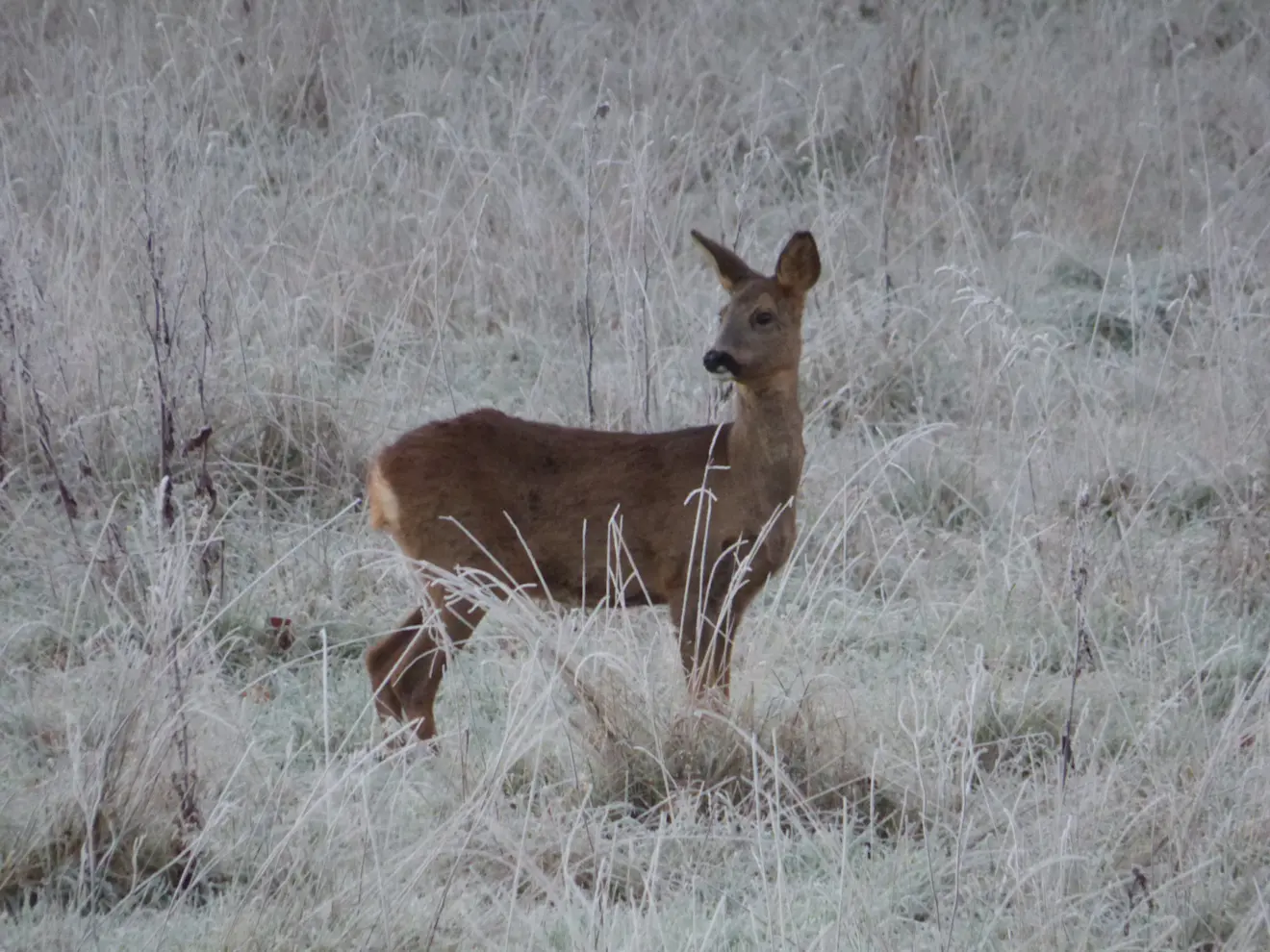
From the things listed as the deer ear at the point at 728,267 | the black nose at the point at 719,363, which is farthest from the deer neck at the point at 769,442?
the deer ear at the point at 728,267

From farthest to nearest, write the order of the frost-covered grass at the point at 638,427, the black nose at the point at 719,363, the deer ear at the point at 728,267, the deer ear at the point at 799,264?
the deer ear at the point at 728,267 → the deer ear at the point at 799,264 → the black nose at the point at 719,363 → the frost-covered grass at the point at 638,427

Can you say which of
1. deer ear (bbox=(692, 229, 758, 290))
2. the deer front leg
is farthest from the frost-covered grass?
deer ear (bbox=(692, 229, 758, 290))

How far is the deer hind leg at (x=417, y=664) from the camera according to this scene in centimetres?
422

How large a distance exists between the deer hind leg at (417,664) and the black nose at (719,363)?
2.56 ft

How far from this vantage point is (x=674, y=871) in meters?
3.45

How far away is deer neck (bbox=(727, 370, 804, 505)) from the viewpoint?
14.3 ft

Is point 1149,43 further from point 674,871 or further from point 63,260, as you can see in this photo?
point 674,871

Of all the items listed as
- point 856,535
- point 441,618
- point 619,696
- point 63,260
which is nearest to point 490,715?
point 441,618

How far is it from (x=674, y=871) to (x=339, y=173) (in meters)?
4.69

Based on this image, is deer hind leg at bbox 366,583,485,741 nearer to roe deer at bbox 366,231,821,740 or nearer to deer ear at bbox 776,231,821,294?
roe deer at bbox 366,231,821,740

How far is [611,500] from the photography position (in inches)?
169

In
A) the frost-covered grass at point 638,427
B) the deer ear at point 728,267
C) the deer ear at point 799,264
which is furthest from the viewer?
the deer ear at point 728,267

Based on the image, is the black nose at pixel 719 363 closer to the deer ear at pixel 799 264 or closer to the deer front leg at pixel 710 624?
the deer ear at pixel 799 264

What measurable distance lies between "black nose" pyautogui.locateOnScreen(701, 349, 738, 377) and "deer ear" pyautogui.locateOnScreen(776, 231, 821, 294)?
279mm
